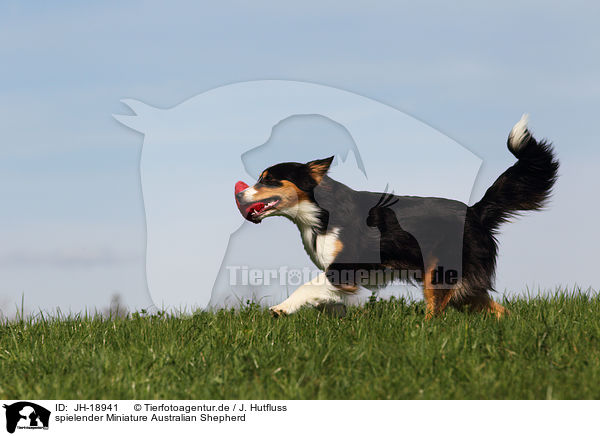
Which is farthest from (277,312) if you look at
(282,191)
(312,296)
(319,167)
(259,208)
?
(319,167)

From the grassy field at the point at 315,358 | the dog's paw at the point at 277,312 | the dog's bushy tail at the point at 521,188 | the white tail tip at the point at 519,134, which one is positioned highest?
the white tail tip at the point at 519,134

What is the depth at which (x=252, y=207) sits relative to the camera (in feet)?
20.2

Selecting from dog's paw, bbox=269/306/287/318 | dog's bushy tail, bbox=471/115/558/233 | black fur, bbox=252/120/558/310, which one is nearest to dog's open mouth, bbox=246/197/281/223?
black fur, bbox=252/120/558/310

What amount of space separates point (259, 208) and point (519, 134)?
289 cm

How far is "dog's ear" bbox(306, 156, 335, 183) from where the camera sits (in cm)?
603

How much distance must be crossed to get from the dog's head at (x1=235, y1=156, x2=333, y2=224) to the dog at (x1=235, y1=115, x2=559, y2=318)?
0.01 m

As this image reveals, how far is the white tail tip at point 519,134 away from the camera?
20.2 feet

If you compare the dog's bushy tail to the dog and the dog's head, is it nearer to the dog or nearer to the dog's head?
the dog

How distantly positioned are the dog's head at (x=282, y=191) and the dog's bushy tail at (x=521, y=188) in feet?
6.06

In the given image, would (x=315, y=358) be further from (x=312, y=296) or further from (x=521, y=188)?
(x=521, y=188)

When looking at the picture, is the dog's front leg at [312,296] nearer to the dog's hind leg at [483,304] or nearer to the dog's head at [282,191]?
the dog's head at [282,191]
